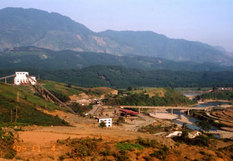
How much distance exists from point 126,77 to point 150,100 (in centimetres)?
7307

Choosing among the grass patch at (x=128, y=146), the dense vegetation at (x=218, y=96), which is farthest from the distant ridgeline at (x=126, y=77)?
the grass patch at (x=128, y=146)

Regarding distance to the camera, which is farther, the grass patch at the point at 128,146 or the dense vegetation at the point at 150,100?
the dense vegetation at the point at 150,100

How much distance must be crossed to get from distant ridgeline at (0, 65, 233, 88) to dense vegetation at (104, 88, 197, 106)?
36718mm

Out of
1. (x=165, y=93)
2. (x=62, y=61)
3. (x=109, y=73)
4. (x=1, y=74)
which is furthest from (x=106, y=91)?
(x=62, y=61)

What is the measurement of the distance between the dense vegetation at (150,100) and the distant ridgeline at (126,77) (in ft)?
120

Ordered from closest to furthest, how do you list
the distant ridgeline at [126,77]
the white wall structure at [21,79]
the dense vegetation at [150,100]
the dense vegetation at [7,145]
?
the dense vegetation at [7,145] < the white wall structure at [21,79] < the dense vegetation at [150,100] < the distant ridgeline at [126,77]

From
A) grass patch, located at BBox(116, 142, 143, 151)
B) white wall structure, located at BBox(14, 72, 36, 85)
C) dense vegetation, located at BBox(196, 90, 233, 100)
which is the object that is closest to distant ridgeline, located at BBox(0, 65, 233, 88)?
dense vegetation, located at BBox(196, 90, 233, 100)

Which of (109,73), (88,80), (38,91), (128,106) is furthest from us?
(109,73)

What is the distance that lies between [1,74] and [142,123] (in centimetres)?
7176

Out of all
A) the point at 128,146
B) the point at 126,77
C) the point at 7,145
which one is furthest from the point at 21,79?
the point at 126,77

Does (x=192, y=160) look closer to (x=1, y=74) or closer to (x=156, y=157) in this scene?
(x=156, y=157)

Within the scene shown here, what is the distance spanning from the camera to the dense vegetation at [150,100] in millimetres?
67375

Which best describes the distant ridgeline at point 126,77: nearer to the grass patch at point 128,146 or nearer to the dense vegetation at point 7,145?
the dense vegetation at point 7,145

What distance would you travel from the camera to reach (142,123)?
4750 cm
